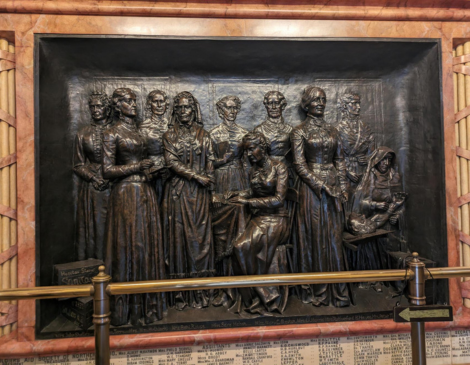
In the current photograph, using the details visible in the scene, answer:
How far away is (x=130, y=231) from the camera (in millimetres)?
3521

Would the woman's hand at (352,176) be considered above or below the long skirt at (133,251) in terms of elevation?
above

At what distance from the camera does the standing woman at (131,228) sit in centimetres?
348

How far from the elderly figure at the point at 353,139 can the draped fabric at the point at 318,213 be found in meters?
0.38

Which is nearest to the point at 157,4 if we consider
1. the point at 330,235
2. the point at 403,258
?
the point at 330,235

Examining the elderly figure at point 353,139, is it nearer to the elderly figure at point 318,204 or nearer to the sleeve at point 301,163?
the elderly figure at point 318,204

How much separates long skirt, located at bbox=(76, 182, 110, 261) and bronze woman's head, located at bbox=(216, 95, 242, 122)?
1.77 metres

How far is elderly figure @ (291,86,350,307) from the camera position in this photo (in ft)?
12.5

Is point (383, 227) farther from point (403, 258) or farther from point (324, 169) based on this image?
point (324, 169)

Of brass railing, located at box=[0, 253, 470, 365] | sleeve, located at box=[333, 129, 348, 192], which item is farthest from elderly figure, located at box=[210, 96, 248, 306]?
brass railing, located at box=[0, 253, 470, 365]

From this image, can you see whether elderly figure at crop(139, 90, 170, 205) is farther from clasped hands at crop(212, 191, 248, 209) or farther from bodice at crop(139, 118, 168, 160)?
clasped hands at crop(212, 191, 248, 209)

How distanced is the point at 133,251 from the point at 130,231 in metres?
0.22

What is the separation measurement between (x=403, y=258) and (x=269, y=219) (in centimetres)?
173

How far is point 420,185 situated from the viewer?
411 centimetres

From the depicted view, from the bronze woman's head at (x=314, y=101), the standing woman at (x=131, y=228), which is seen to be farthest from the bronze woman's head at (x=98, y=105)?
the bronze woman's head at (x=314, y=101)
